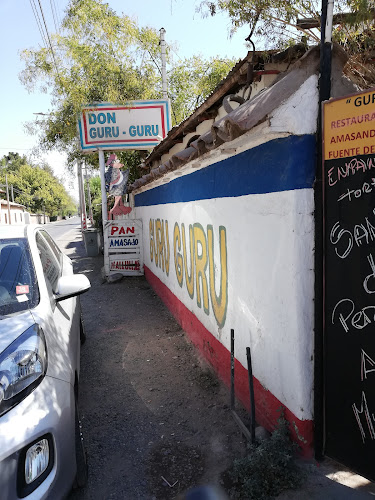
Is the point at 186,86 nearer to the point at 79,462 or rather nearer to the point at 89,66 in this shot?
the point at 89,66

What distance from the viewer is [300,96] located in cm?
244

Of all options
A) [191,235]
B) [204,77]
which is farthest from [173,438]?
[204,77]

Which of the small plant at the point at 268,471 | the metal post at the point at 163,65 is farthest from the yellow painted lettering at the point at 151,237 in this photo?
the small plant at the point at 268,471

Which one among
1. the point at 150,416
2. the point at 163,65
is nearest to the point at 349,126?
the point at 150,416

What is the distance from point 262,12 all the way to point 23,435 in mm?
3409

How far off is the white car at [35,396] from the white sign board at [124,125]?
810 centimetres

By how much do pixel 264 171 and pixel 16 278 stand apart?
2099 millimetres

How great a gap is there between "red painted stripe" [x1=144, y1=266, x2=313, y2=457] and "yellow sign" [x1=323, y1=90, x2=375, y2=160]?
68.9 inches

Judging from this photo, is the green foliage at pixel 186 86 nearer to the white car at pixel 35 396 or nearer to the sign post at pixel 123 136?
the sign post at pixel 123 136

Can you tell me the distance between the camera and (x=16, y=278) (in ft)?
10.2

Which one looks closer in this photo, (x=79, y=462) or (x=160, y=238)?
(x=79, y=462)

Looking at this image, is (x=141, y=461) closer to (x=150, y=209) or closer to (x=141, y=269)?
(x=150, y=209)

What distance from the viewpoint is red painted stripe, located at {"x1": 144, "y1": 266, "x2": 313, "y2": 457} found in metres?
2.63

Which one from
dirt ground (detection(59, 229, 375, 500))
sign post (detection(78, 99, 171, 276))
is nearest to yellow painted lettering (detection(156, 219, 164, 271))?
dirt ground (detection(59, 229, 375, 500))
